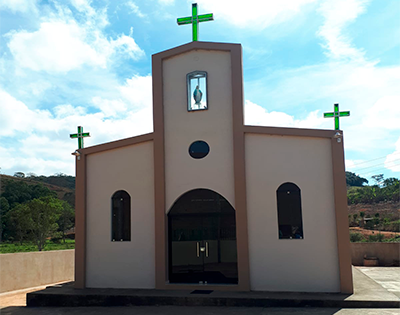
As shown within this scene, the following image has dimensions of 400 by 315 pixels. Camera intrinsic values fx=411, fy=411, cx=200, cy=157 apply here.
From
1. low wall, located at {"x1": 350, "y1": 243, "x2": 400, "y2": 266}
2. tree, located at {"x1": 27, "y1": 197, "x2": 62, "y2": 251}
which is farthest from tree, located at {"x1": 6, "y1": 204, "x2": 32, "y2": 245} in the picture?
low wall, located at {"x1": 350, "y1": 243, "x2": 400, "y2": 266}

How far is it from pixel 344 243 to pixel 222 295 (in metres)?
3.14

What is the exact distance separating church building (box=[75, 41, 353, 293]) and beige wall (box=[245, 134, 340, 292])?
2 cm

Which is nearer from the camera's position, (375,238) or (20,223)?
(375,238)

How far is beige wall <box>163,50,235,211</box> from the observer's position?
10.8 metres

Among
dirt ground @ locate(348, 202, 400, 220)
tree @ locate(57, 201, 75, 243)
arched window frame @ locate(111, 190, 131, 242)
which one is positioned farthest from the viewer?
tree @ locate(57, 201, 75, 243)

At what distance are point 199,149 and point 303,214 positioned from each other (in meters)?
3.19

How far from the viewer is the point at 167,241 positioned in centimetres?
1109

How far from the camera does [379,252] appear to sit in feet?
58.8

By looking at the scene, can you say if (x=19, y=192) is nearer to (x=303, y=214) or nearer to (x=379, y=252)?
(x=379, y=252)

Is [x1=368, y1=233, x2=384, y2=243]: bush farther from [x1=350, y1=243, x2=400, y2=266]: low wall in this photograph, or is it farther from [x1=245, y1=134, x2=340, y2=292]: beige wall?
[x1=245, y1=134, x2=340, y2=292]: beige wall

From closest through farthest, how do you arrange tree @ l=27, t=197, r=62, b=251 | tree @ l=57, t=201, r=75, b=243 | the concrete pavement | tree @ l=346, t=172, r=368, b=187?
the concrete pavement → tree @ l=27, t=197, r=62, b=251 → tree @ l=57, t=201, r=75, b=243 → tree @ l=346, t=172, r=368, b=187

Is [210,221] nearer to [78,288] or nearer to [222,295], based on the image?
[222,295]

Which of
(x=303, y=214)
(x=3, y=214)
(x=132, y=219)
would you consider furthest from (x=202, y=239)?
(x=3, y=214)

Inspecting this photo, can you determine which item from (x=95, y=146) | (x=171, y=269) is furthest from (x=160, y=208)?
(x=95, y=146)
